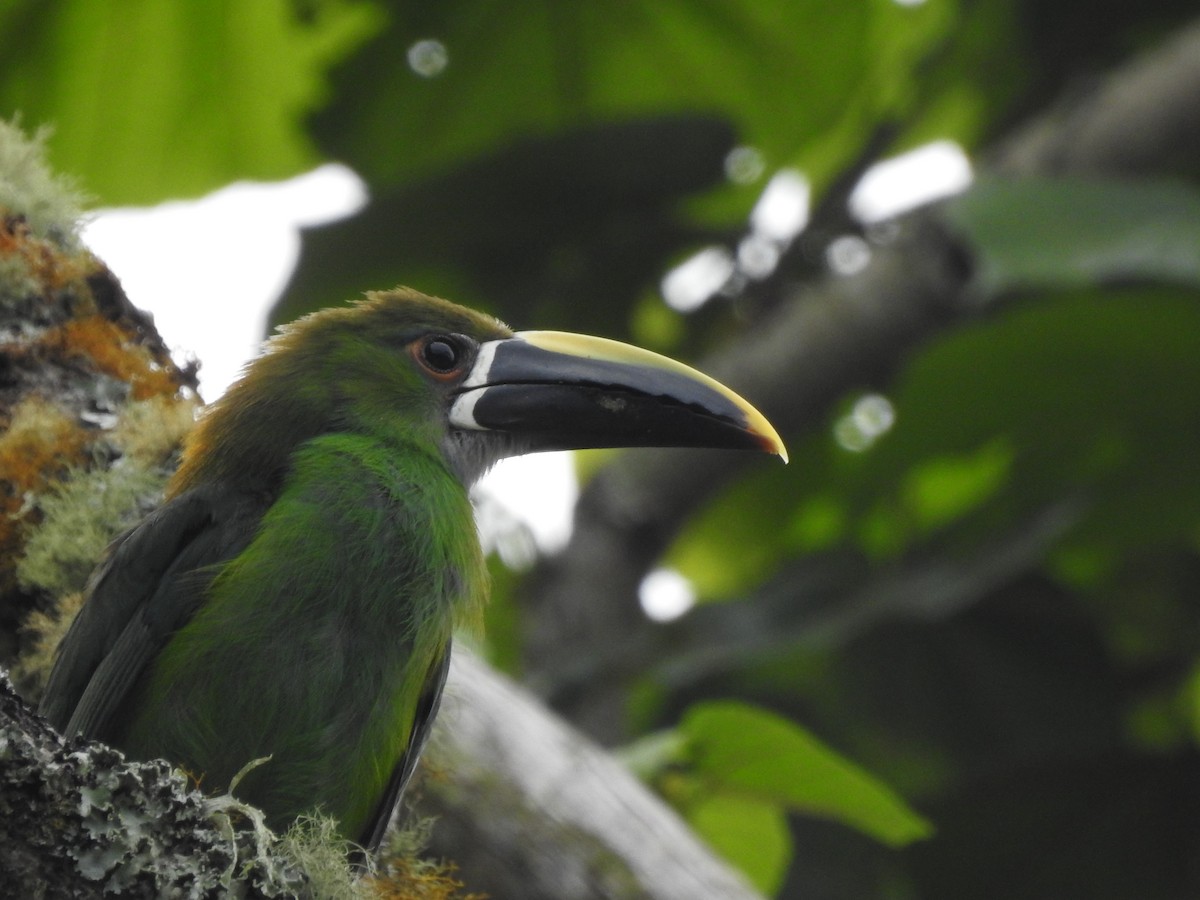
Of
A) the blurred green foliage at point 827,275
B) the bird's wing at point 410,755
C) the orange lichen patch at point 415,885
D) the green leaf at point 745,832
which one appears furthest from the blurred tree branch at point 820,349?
the orange lichen patch at point 415,885

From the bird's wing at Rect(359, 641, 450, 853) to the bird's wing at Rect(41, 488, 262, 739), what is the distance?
0.45 meters

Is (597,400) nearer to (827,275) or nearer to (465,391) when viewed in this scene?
(465,391)

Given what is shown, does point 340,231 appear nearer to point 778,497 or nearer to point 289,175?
point 289,175

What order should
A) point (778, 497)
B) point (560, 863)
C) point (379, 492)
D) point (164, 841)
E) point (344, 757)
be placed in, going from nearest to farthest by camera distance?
point (164, 841) < point (344, 757) < point (379, 492) < point (560, 863) < point (778, 497)

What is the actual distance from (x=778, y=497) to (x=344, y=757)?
11.8 feet

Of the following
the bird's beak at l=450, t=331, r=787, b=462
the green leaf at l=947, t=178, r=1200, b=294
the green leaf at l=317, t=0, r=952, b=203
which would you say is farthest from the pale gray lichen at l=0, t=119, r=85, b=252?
the green leaf at l=947, t=178, r=1200, b=294

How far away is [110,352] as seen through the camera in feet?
10.2

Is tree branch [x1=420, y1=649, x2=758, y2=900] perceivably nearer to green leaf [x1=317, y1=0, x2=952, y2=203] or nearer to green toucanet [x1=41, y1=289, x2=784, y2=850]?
green toucanet [x1=41, y1=289, x2=784, y2=850]

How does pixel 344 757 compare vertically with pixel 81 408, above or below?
below

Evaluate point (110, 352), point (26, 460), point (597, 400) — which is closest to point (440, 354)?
point (597, 400)

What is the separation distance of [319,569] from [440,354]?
80 cm

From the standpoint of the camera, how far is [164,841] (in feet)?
6.42

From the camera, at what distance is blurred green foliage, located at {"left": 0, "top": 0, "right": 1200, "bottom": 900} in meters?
5.26

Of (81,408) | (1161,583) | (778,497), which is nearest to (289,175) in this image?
(778,497)
